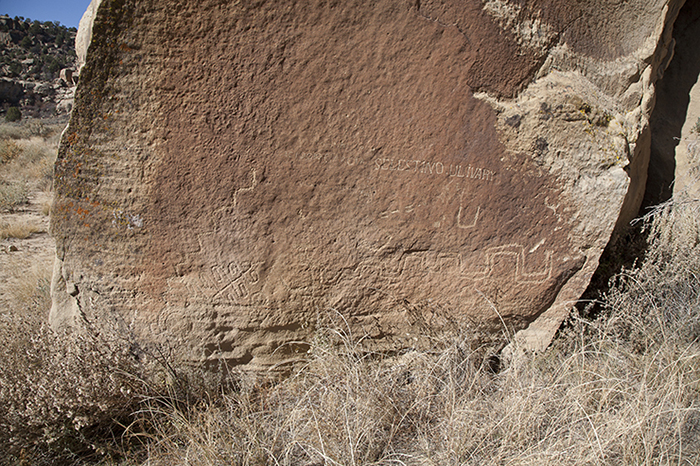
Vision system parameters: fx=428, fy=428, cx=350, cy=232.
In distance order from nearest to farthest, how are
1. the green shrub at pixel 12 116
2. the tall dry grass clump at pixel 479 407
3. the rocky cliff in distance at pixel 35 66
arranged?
the tall dry grass clump at pixel 479 407 < the green shrub at pixel 12 116 < the rocky cliff in distance at pixel 35 66

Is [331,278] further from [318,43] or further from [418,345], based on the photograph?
[318,43]

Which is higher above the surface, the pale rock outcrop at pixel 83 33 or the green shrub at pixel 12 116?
the green shrub at pixel 12 116

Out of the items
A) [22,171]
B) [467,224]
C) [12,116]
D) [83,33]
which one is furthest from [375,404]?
[12,116]

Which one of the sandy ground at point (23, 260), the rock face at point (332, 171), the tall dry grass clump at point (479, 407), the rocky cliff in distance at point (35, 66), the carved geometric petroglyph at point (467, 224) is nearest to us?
the tall dry grass clump at point (479, 407)

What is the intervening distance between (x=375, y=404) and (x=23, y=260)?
3.22 metres

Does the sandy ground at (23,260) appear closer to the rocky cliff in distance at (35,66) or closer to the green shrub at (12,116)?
the rocky cliff in distance at (35,66)

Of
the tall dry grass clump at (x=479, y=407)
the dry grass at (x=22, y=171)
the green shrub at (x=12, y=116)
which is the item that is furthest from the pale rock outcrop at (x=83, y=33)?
the green shrub at (x=12, y=116)

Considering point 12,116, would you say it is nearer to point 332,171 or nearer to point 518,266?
point 332,171

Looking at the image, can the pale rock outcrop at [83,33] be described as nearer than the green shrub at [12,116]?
Yes

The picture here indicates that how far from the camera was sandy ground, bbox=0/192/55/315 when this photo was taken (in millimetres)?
2877

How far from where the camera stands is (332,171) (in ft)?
6.37

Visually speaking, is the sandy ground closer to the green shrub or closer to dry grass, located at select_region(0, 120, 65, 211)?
dry grass, located at select_region(0, 120, 65, 211)

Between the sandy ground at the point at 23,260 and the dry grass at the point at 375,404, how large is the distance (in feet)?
2.65

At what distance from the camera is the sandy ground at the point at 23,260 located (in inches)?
113
